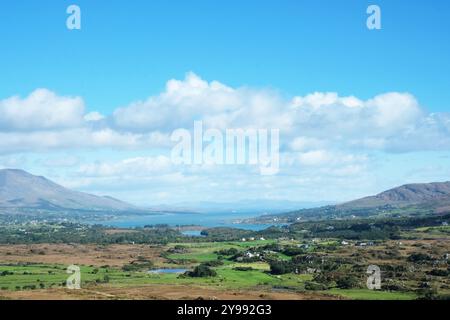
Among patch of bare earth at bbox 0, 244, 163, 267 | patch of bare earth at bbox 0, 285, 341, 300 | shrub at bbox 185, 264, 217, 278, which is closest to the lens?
patch of bare earth at bbox 0, 285, 341, 300

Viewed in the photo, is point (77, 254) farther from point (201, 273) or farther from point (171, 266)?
point (201, 273)

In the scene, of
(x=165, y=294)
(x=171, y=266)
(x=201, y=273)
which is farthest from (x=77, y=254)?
(x=165, y=294)

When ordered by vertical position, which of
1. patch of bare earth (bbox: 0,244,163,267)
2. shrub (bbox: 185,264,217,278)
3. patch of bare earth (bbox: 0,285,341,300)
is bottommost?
patch of bare earth (bbox: 0,244,163,267)

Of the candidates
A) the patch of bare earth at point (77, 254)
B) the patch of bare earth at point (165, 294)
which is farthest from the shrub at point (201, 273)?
the patch of bare earth at point (77, 254)

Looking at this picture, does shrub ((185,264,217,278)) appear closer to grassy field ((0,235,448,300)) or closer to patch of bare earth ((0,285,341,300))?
grassy field ((0,235,448,300))

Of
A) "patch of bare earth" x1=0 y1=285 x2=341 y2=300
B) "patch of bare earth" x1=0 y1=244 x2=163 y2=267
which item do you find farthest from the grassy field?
"patch of bare earth" x1=0 y1=285 x2=341 y2=300

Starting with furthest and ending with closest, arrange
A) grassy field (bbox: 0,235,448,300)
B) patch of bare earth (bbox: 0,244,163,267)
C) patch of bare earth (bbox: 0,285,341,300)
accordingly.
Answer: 1. patch of bare earth (bbox: 0,244,163,267)
2. grassy field (bbox: 0,235,448,300)
3. patch of bare earth (bbox: 0,285,341,300)

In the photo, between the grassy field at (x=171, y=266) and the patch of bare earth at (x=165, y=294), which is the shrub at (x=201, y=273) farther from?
the patch of bare earth at (x=165, y=294)

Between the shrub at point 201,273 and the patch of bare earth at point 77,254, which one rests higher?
the shrub at point 201,273
